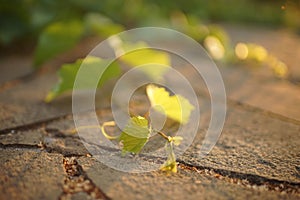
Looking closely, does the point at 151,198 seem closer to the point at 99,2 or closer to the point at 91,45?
the point at 91,45

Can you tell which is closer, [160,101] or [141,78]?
[160,101]

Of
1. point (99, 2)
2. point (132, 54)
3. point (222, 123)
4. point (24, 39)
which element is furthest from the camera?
point (99, 2)

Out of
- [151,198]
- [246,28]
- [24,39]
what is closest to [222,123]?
[151,198]

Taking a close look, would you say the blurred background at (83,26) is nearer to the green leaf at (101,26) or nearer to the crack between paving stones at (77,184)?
the green leaf at (101,26)

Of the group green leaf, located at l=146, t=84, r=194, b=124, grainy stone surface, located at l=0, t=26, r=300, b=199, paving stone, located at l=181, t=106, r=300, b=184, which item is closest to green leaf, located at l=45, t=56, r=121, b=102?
grainy stone surface, located at l=0, t=26, r=300, b=199

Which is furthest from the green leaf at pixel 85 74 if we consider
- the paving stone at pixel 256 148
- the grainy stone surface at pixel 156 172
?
the paving stone at pixel 256 148

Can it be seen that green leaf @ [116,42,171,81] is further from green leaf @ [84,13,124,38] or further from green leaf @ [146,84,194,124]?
green leaf @ [146,84,194,124]
